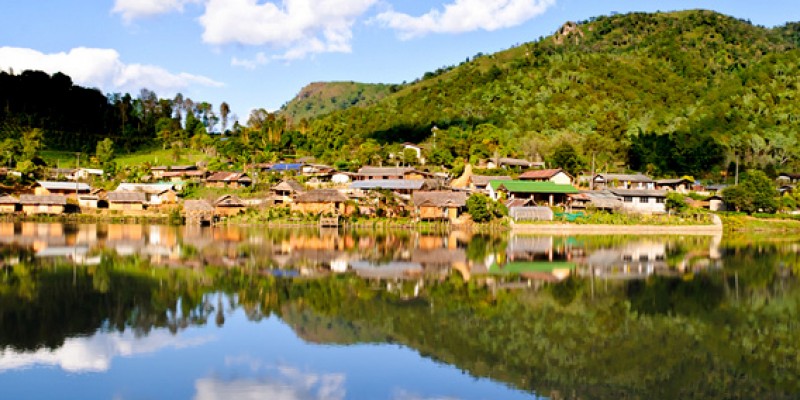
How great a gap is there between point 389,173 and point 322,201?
30.0 ft

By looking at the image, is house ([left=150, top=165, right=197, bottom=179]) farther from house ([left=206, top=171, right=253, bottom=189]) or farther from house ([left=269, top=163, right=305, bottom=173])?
house ([left=269, top=163, right=305, bottom=173])

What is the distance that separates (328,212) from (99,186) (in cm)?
2016

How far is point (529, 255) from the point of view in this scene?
85.9 feet

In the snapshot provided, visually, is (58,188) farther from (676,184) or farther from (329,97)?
(329,97)

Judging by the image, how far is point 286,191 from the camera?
44.9 meters

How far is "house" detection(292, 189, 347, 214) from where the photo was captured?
135 ft

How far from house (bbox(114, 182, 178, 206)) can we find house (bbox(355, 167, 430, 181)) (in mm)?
13664

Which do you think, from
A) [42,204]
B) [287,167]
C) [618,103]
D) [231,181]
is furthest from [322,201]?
[618,103]

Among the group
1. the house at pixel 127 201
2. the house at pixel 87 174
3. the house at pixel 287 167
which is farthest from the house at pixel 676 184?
the house at pixel 87 174

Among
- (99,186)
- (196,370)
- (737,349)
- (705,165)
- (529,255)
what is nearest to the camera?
(196,370)

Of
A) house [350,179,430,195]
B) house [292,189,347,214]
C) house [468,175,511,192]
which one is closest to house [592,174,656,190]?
house [468,175,511,192]

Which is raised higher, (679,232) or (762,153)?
(762,153)

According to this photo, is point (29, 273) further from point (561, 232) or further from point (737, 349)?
point (561, 232)

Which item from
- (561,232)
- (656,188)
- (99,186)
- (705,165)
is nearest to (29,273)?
(561,232)
